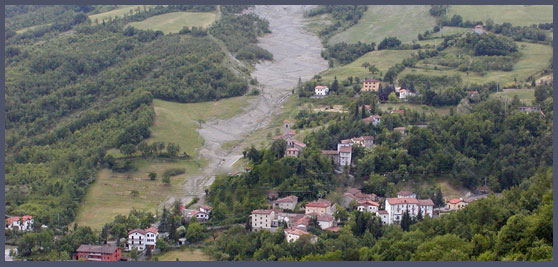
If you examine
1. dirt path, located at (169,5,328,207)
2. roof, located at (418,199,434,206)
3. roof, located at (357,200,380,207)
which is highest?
roof, located at (357,200,380,207)

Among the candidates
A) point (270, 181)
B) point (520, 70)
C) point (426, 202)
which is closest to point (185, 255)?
point (270, 181)

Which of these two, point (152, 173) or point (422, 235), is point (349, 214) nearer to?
point (422, 235)

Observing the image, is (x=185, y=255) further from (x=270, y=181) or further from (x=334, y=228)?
(x=270, y=181)

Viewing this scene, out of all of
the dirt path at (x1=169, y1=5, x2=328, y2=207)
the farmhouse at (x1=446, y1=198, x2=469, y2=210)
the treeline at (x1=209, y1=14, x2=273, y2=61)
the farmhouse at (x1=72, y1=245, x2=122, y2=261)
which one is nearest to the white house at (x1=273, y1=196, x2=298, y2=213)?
the dirt path at (x1=169, y1=5, x2=328, y2=207)

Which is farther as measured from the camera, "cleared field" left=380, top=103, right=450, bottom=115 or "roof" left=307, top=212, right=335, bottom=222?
"cleared field" left=380, top=103, right=450, bottom=115

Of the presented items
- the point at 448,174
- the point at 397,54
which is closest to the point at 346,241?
the point at 448,174

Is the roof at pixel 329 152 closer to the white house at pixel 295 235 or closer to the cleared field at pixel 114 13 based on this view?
the white house at pixel 295 235

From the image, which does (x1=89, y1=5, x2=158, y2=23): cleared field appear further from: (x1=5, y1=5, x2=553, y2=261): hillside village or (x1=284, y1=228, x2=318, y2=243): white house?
(x1=284, y1=228, x2=318, y2=243): white house
